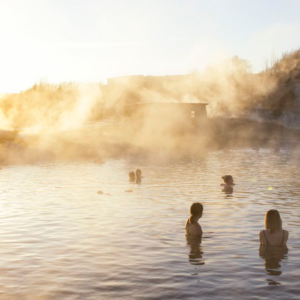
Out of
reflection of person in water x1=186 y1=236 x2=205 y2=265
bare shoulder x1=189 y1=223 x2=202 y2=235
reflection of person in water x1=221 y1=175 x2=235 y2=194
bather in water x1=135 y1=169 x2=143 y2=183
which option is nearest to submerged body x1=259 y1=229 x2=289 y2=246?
reflection of person in water x1=186 y1=236 x2=205 y2=265

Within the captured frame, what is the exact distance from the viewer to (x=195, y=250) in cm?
1234

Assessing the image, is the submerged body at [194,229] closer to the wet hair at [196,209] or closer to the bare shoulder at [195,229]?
the bare shoulder at [195,229]

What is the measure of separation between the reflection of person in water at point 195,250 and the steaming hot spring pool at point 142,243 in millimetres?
24

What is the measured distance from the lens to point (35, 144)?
50656 mm

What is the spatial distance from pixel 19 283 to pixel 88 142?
147ft

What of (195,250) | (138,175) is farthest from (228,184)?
(195,250)

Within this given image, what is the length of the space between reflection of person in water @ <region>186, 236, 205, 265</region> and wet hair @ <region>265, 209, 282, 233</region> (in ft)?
5.71

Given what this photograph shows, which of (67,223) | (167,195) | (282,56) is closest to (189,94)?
(282,56)

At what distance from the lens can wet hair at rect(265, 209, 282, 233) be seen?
441 inches

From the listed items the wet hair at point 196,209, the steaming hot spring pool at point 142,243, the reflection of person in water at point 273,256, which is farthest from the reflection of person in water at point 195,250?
the reflection of person in water at point 273,256

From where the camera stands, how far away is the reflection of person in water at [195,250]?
11.4 meters

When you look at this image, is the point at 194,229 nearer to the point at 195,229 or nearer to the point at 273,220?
the point at 195,229

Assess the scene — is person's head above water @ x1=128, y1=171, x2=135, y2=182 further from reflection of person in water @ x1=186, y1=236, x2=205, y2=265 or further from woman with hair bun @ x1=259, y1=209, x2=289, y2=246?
woman with hair bun @ x1=259, y1=209, x2=289, y2=246

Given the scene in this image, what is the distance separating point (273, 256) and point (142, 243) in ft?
11.3
